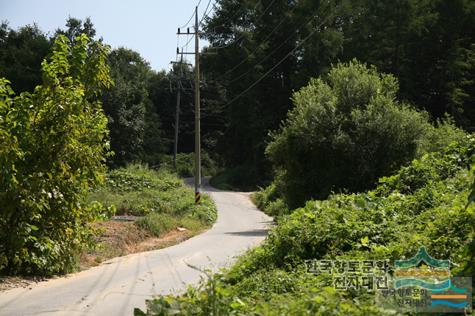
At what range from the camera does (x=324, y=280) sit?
7.82m

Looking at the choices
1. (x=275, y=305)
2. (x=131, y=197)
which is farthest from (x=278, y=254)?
(x=131, y=197)

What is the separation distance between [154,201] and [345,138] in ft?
43.6

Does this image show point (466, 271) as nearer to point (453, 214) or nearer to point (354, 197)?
point (453, 214)

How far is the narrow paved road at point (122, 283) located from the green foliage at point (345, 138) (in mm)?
4836

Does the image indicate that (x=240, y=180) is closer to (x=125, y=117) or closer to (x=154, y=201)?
(x=125, y=117)

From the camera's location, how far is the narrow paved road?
394 inches

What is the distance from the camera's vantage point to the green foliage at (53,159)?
12.1 m

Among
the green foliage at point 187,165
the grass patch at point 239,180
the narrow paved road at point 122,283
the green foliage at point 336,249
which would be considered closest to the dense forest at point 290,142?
the green foliage at point 336,249

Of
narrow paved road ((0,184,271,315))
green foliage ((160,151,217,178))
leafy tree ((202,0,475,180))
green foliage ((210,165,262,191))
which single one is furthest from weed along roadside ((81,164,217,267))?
green foliage ((160,151,217,178))

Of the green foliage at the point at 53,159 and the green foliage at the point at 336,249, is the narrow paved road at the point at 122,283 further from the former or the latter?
the green foliage at the point at 336,249

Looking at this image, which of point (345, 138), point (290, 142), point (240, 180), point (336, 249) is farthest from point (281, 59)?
point (336, 249)

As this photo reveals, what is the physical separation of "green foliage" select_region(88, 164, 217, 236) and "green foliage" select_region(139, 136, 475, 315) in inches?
394

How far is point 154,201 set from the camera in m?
33.7

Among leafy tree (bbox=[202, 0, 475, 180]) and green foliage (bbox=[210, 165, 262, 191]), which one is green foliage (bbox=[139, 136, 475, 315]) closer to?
leafy tree (bbox=[202, 0, 475, 180])
